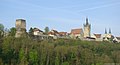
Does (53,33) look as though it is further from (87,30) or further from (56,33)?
(87,30)

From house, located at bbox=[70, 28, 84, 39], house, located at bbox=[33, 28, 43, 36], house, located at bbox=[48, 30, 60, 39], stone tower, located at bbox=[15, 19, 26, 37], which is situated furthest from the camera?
house, located at bbox=[70, 28, 84, 39]

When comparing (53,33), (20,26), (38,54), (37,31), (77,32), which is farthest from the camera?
(77,32)

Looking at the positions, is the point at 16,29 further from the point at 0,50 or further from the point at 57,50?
the point at 0,50

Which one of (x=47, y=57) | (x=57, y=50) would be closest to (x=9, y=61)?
(x=47, y=57)

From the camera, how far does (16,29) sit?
52.4 meters

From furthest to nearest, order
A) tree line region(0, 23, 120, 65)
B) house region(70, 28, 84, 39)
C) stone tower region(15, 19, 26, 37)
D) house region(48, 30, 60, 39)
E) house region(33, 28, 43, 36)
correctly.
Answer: house region(70, 28, 84, 39)
house region(48, 30, 60, 39)
house region(33, 28, 43, 36)
stone tower region(15, 19, 26, 37)
tree line region(0, 23, 120, 65)

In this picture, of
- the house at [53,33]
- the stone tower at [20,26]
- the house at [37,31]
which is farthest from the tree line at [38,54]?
the house at [37,31]

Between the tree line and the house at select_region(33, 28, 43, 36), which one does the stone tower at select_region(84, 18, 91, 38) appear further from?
the tree line

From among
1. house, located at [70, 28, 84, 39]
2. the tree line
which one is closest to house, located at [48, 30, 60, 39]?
house, located at [70, 28, 84, 39]

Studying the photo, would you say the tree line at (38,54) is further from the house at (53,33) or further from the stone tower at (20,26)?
the house at (53,33)

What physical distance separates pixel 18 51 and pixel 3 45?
8.63 ft

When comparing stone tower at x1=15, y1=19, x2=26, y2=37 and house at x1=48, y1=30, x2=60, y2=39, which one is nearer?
stone tower at x1=15, y1=19, x2=26, y2=37

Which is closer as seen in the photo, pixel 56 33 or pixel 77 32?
pixel 56 33

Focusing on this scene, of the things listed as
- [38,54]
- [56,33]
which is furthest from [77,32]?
[38,54]
